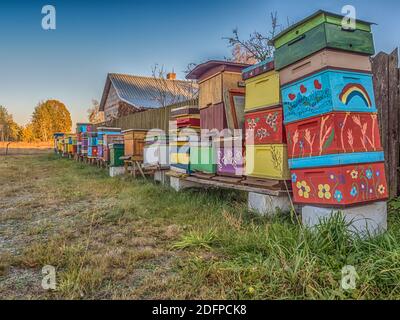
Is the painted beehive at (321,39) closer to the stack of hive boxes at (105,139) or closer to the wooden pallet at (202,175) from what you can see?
the wooden pallet at (202,175)

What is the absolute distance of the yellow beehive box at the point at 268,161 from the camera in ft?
9.90

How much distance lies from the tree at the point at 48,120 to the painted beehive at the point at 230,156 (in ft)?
158

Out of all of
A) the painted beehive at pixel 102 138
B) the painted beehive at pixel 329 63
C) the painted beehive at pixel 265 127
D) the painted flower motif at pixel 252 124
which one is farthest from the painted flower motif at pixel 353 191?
the painted beehive at pixel 102 138

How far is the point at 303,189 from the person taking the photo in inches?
106

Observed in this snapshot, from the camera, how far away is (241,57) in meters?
9.73

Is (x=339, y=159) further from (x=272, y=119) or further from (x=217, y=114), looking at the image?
(x=217, y=114)

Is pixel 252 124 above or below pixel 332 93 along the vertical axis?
below

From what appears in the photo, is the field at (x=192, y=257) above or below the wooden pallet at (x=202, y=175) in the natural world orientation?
below

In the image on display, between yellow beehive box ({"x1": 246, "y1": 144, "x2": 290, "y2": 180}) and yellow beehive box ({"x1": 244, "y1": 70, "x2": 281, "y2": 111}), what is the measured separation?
46 cm

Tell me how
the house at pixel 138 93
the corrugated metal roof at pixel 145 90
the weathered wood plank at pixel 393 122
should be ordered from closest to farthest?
the weathered wood plank at pixel 393 122 → the house at pixel 138 93 → the corrugated metal roof at pixel 145 90

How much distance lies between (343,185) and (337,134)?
40 centimetres

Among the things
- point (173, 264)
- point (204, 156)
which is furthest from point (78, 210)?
point (173, 264)

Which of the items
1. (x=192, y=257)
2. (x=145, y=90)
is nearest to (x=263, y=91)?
(x=192, y=257)
